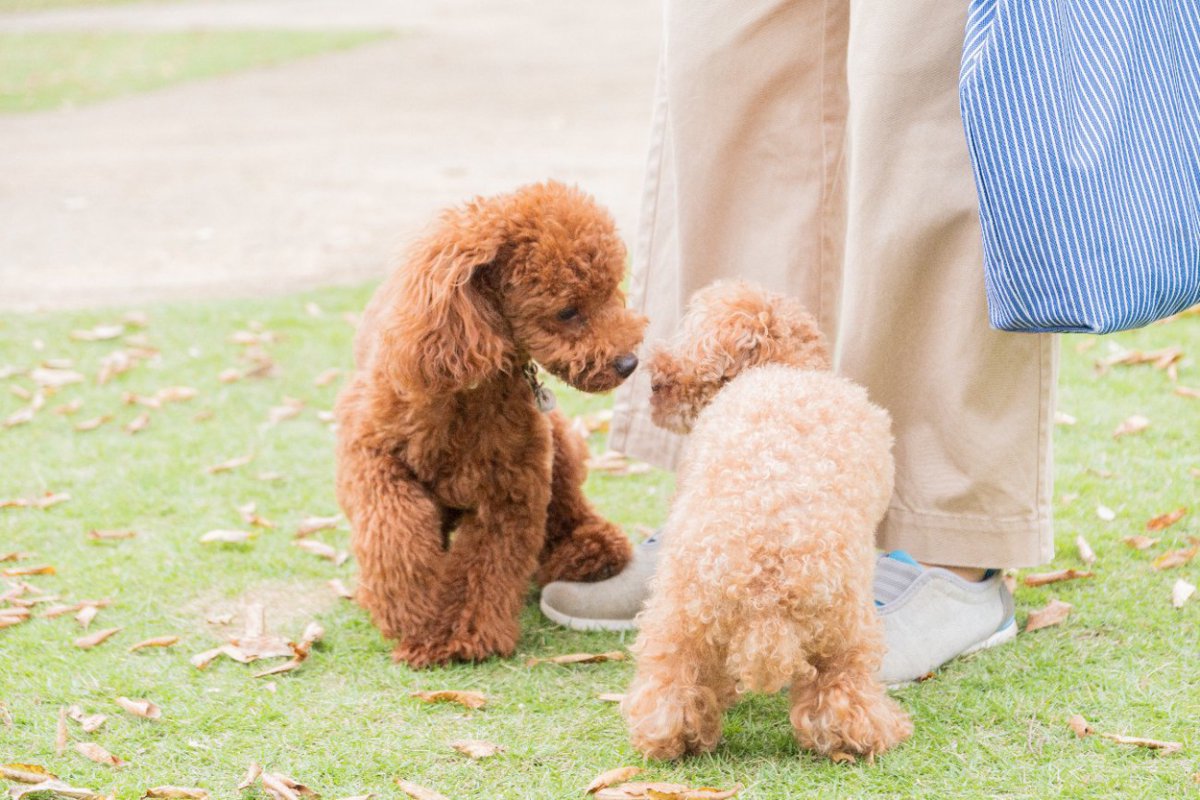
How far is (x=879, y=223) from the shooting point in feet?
8.00

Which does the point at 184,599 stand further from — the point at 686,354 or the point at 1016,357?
the point at 1016,357

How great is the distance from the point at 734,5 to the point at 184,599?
6.21 ft

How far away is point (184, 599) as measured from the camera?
3010 millimetres

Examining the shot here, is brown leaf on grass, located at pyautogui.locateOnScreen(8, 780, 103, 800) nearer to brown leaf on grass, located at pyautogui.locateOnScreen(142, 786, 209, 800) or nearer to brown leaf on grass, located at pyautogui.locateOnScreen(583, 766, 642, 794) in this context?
brown leaf on grass, located at pyautogui.locateOnScreen(142, 786, 209, 800)

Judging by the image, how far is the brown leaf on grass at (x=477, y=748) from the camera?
2.23m

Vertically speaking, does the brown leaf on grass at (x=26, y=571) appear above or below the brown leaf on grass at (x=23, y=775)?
above

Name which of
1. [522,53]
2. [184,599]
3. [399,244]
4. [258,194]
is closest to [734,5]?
[399,244]

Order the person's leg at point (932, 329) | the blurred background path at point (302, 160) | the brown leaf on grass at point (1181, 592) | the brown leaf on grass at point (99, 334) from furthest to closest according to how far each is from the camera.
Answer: the blurred background path at point (302, 160)
the brown leaf on grass at point (99, 334)
the brown leaf on grass at point (1181, 592)
the person's leg at point (932, 329)

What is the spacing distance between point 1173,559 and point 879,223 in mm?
1162

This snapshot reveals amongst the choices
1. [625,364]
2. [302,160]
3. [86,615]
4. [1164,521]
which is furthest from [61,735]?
[302,160]

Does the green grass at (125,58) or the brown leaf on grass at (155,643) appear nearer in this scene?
the brown leaf on grass at (155,643)

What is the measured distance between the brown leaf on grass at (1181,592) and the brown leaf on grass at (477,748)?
1.50 meters

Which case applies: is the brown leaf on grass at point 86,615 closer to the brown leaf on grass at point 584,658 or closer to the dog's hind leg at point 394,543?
the dog's hind leg at point 394,543

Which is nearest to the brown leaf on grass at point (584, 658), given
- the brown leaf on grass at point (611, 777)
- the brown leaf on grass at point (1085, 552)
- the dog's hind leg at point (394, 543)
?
the dog's hind leg at point (394, 543)
